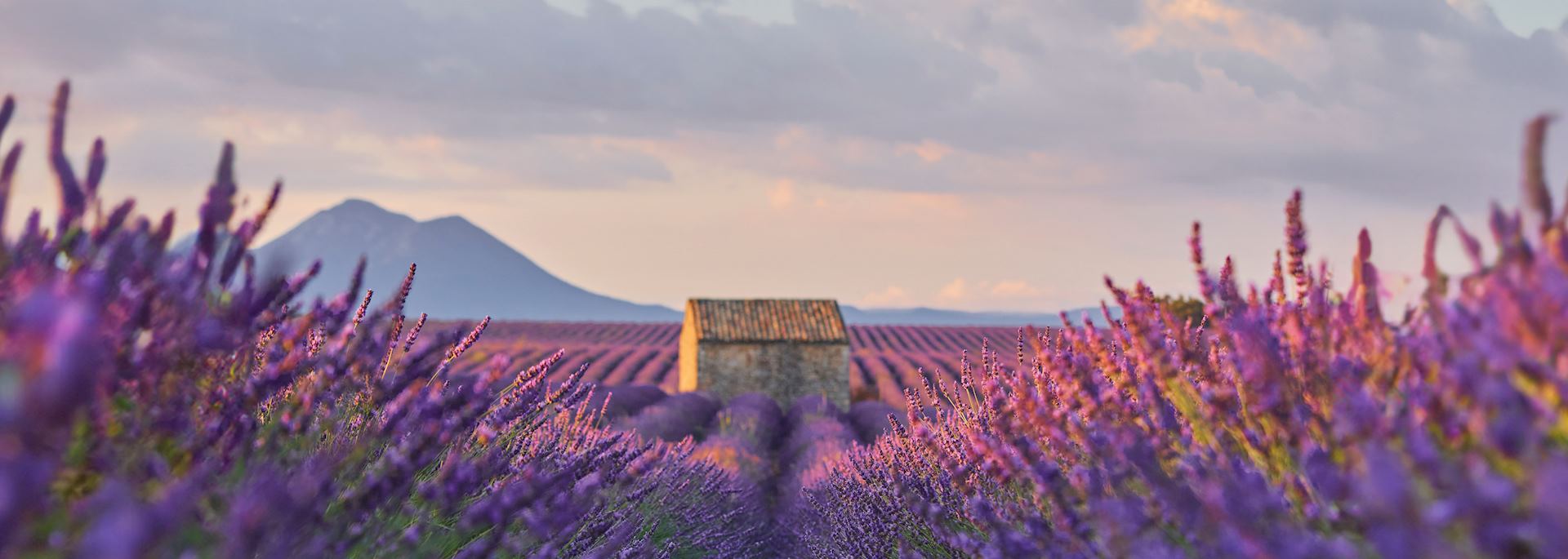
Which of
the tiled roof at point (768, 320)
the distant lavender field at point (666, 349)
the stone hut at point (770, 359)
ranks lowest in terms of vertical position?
the distant lavender field at point (666, 349)

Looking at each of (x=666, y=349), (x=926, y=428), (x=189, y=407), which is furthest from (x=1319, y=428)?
(x=666, y=349)

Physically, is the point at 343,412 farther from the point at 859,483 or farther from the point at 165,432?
the point at 859,483

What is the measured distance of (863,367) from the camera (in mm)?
33125

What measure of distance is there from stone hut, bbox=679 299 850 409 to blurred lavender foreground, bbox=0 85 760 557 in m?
20.1

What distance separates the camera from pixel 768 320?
24312 mm

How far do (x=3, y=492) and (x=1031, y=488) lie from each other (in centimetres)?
259

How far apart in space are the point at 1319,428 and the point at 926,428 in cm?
189

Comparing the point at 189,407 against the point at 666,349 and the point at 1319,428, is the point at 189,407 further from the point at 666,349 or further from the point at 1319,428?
the point at 666,349

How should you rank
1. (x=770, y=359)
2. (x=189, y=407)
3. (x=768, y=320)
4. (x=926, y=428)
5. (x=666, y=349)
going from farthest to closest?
(x=666, y=349) → (x=768, y=320) → (x=770, y=359) → (x=926, y=428) → (x=189, y=407)

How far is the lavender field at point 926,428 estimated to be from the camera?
0.94 meters

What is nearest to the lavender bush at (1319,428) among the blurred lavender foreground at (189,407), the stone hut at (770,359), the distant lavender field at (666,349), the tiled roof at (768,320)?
the blurred lavender foreground at (189,407)

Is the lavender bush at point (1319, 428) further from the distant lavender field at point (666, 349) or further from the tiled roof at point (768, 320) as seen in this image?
the tiled roof at point (768, 320)

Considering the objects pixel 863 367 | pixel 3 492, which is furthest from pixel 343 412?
pixel 863 367

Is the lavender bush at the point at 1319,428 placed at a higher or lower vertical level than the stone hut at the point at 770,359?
higher
